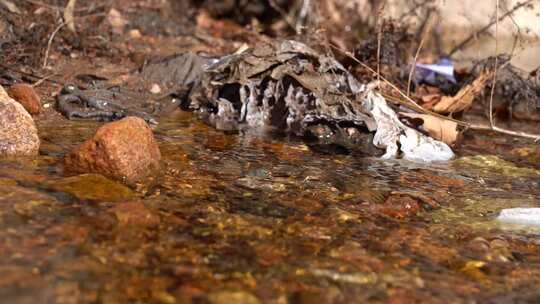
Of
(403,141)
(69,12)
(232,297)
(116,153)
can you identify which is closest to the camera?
(232,297)

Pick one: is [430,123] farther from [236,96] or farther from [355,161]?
[236,96]

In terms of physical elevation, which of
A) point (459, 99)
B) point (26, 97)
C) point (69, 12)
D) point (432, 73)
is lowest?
point (26, 97)

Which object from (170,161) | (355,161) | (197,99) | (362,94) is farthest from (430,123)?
(170,161)

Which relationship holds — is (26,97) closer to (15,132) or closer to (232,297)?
(15,132)

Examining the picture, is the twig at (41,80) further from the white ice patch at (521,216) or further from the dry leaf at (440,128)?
the white ice patch at (521,216)

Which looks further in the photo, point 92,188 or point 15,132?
point 15,132

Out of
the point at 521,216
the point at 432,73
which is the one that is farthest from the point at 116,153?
the point at 432,73

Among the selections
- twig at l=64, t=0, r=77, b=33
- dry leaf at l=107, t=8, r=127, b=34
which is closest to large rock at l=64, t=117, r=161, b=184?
twig at l=64, t=0, r=77, b=33
